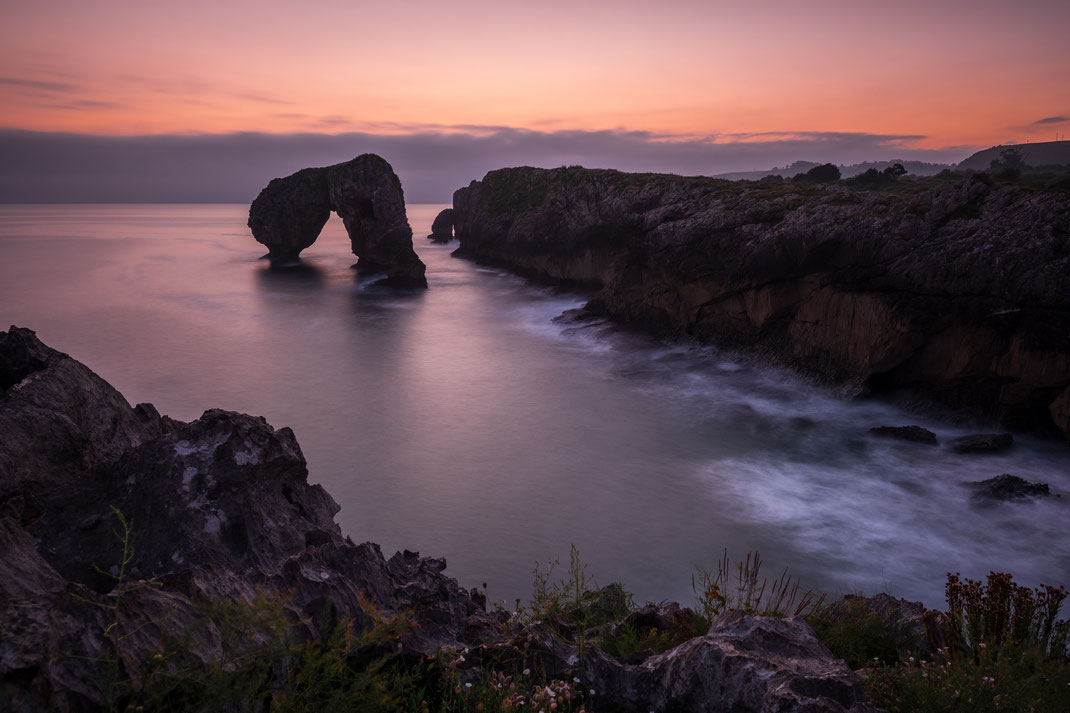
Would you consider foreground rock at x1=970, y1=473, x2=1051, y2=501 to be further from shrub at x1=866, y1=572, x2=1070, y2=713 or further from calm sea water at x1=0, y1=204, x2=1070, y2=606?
shrub at x1=866, y1=572, x2=1070, y2=713

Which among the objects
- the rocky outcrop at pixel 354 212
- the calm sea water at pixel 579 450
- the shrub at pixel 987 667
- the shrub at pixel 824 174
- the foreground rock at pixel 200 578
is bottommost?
the calm sea water at pixel 579 450

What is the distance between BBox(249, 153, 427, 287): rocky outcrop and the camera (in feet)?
173

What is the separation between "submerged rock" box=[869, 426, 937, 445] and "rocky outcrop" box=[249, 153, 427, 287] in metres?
39.6

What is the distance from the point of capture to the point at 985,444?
16.5 m

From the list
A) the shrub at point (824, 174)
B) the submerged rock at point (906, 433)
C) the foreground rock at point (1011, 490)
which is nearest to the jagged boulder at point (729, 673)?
the foreground rock at point (1011, 490)

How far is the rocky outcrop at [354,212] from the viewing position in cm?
5284

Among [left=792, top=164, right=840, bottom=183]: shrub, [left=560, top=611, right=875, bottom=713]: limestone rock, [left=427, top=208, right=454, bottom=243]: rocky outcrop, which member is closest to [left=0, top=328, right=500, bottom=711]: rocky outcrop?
[left=560, top=611, right=875, bottom=713]: limestone rock

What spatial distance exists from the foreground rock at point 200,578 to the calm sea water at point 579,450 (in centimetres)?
527

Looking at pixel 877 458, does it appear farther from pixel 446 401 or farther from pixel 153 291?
pixel 153 291

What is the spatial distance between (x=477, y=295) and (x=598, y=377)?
24.1m

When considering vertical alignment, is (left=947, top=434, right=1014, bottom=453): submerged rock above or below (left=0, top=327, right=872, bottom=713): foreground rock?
below

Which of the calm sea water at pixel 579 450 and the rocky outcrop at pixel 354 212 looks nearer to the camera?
the calm sea water at pixel 579 450

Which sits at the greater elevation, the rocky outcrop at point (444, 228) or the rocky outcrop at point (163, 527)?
the rocky outcrop at point (444, 228)

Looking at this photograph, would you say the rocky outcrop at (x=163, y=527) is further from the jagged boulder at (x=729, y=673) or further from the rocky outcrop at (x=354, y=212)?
the rocky outcrop at (x=354, y=212)
